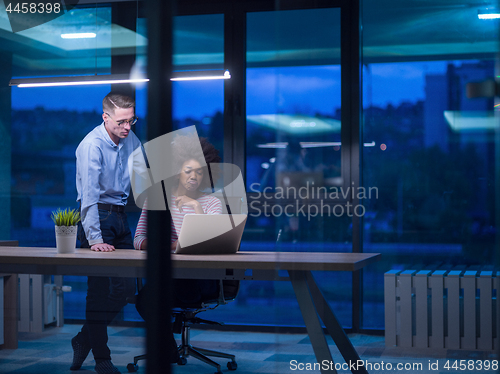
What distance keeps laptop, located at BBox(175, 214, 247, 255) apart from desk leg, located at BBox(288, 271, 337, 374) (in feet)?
1.15

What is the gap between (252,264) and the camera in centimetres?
211

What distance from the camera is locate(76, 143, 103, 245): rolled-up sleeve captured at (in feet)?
9.38

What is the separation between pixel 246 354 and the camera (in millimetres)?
3463

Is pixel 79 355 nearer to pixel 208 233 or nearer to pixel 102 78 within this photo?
pixel 208 233

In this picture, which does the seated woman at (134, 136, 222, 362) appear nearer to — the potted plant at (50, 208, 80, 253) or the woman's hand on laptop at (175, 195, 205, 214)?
the woman's hand on laptop at (175, 195, 205, 214)

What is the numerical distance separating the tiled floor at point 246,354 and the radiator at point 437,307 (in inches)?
4.3

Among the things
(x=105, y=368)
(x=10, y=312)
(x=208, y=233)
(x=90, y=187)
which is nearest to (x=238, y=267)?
(x=208, y=233)

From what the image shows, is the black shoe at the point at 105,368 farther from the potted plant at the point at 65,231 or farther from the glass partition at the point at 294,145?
the glass partition at the point at 294,145

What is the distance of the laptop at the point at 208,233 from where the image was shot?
2.26 m

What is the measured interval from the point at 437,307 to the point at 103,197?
230 centimetres

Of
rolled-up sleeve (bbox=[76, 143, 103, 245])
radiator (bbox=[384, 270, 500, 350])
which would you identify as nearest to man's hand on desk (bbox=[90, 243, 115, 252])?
rolled-up sleeve (bbox=[76, 143, 103, 245])

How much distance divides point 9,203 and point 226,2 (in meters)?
2.54

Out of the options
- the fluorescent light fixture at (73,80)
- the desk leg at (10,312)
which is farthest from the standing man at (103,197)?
the fluorescent light fixture at (73,80)

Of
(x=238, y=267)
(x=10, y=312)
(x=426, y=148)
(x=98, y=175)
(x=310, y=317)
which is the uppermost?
(x=426, y=148)
